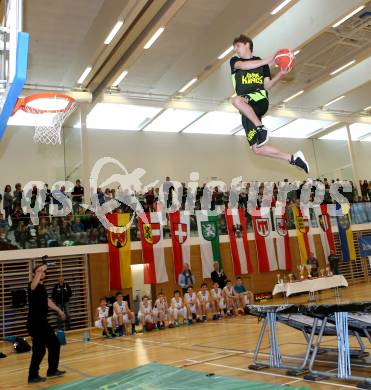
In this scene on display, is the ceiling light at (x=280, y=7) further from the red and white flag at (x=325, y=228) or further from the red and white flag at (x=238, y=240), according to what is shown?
the red and white flag at (x=325, y=228)

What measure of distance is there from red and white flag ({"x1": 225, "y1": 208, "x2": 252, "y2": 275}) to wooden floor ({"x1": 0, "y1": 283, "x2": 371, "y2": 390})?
4880 mm

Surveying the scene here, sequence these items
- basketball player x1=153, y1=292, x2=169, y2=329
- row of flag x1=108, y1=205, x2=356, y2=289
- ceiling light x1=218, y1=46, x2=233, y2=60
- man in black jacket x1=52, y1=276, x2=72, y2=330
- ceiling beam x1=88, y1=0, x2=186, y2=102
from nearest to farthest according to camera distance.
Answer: ceiling beam x1=88, y1=0, x2=186, y2=102 < basketball player x1=153, y1=292, x2=169, y2=329 < man in black jacket x1=52, y1=276, x2=72, y2=330 < ceiling light x1=218, y1=46, x2=233, y2=60 < row of flag x1=108, y1=205, x2=356, y2=289

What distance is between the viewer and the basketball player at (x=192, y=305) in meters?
14.0

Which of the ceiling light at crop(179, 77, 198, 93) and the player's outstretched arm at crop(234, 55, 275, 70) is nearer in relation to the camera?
the player's outstretched arm at crop(234, 55, 275, 70)

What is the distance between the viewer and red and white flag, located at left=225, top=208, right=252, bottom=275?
17.4 metres

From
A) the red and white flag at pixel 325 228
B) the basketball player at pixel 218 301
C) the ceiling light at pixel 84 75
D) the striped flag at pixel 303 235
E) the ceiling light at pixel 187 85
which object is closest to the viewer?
the basketball player at pixel 218 301

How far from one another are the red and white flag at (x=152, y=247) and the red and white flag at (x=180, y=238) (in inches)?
18.5

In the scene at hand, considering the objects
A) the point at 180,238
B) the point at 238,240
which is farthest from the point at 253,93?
the point at 238,240

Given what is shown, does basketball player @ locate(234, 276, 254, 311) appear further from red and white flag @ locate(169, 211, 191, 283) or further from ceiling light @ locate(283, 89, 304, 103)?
ceiling light @ locate(283, 89, 304, 103)

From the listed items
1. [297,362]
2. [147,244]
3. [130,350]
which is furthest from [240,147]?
[297,362]

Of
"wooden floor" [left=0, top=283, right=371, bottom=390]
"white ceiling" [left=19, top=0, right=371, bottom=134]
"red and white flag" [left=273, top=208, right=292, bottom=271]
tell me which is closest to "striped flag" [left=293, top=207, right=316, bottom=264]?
"red and white flag" [left=273, top=208, right=292, bottom=271]

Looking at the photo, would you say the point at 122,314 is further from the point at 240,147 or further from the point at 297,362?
the point at 240,147

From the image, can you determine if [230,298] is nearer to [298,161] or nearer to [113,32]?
[113,32]

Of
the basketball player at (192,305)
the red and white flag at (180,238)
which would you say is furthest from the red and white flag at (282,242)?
the basketball player at (192,305)
